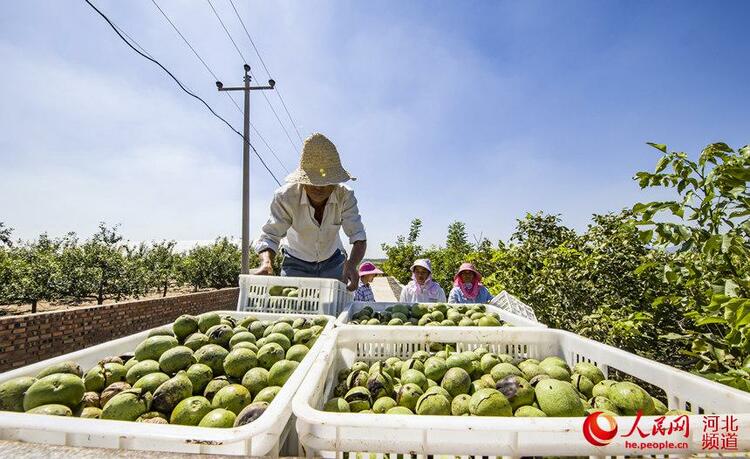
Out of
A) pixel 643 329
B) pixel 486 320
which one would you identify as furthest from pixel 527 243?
pixel 486 320

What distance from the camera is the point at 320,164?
3.53m

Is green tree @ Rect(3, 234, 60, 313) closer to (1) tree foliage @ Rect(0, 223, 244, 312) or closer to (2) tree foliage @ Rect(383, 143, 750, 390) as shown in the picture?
(1) tree foliage @ Rect(0, 223, 244, 312)

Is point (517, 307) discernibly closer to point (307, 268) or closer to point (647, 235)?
point (647, 235)

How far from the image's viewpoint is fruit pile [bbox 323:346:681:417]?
141 centimetres

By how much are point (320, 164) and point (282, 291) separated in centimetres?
127

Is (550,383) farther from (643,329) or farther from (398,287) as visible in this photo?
(398,287)

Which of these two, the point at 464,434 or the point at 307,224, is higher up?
the point at 307,224

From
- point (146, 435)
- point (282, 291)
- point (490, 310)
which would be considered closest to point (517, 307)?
point (490, 310)

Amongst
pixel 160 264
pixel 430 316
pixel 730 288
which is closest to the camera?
pixel 730 288

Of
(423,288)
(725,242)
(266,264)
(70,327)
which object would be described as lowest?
(70,327)

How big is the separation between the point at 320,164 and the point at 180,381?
237 cm

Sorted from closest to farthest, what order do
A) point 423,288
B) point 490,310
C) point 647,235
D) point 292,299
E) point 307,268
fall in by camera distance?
1. point 647,235
2. point 292,299
3. point 490,310
4. point 307,268
5. point 423,288

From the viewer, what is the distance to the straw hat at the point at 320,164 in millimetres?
3504

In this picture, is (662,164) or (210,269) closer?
(662,164)
